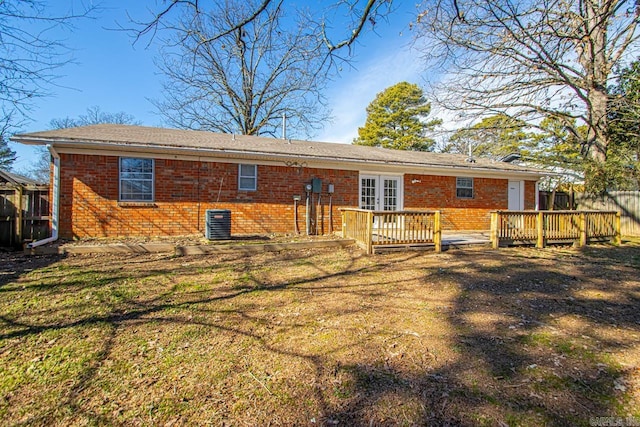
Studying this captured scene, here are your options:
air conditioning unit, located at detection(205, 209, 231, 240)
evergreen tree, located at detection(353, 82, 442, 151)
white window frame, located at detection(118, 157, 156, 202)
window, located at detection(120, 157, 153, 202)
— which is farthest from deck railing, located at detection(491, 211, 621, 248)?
evergreen tree, located at detection(353, 82, 442, 151)

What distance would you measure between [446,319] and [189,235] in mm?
7696

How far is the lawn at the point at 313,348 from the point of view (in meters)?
2.16

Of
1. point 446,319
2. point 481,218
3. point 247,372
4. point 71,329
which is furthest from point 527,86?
point 71,329

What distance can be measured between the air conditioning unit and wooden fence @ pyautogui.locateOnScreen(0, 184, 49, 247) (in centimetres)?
416

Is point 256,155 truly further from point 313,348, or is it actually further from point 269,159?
point 313,348

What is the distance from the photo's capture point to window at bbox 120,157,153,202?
868 centimetres

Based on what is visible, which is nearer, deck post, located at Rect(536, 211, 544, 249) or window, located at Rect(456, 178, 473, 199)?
deck post, located at Rect(536, 211, 544, 249)

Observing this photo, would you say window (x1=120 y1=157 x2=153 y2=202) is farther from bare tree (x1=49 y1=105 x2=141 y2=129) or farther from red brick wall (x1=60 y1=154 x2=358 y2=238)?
bare tree (x1=49 y1=105 x2=141 y2=129)

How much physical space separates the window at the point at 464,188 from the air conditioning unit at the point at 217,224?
355 inches

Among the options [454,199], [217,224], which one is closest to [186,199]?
[217,224]

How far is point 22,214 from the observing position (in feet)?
24.7

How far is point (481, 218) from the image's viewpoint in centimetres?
1267

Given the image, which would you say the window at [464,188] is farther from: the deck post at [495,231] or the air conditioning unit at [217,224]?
the air conditioning unit at [217,224]

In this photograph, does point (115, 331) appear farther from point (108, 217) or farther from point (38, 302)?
point (108, 217)
